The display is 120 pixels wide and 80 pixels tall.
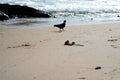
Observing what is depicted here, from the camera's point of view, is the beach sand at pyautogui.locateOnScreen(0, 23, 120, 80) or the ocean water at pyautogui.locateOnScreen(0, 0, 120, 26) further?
the ocean water at pyautogui.locateOnScreen(0, 0, 120, 26)

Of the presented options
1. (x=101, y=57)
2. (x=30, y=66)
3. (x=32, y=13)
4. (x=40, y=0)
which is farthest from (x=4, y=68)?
(x=40, y=0)

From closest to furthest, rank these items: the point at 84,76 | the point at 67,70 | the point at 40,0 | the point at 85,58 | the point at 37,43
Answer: the point at 84,76 → the point at 67,70 → the point at 85,58 → the point at 37,43 → the point at 40,0

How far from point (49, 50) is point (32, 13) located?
42.1 ft

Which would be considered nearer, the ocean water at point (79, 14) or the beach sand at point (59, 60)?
the beach sand at point (59, 60)

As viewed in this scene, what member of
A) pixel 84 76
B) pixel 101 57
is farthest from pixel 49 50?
pixel 84 76

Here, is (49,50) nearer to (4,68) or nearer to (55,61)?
(55,61)

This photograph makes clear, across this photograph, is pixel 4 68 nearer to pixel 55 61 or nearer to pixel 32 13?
pixel 55 61

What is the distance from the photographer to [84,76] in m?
5.89

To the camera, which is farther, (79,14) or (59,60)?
(79,14)

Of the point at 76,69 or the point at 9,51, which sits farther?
the point at 9,51

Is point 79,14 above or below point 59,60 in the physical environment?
below

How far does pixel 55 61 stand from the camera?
714 cm

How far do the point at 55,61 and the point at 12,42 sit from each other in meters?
3.67

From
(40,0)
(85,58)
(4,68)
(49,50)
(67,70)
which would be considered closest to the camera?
(67,70)
